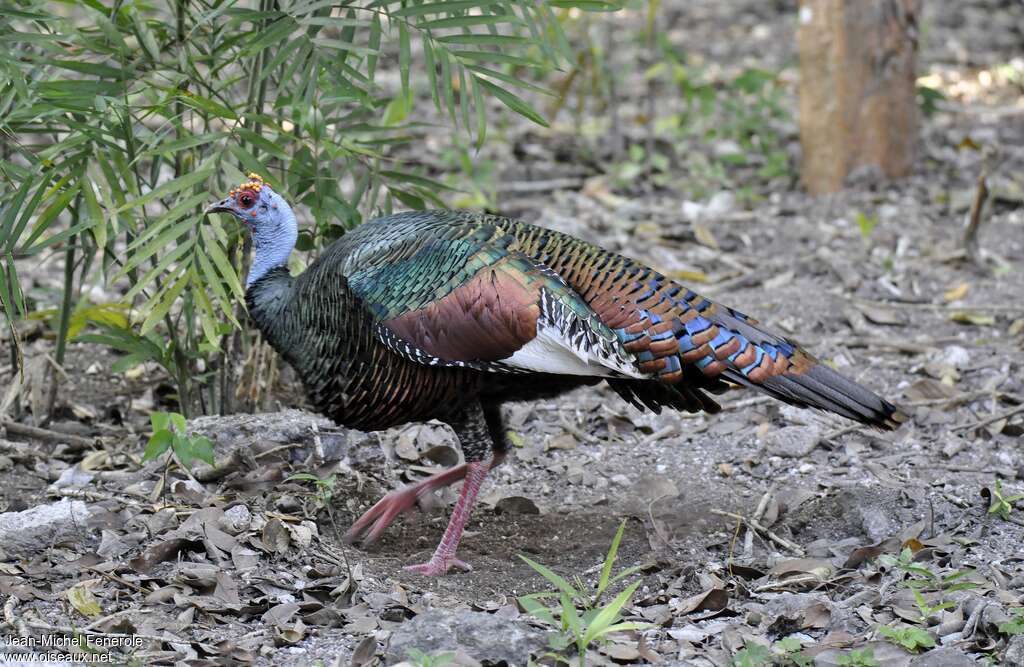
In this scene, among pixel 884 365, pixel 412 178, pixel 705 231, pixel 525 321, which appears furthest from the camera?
pixel 705 231

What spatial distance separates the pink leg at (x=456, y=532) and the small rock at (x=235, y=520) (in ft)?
1.90

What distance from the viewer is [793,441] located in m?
5.08

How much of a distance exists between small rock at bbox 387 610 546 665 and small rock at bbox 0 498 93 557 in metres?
1.36

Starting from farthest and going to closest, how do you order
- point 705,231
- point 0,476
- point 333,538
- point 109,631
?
point 705,231 < point 0,476 < point 333,538 < point 109,631

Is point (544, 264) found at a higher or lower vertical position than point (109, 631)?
higher

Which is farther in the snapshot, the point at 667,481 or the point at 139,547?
the point at 667,481

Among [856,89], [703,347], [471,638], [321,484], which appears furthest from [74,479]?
[856,89]

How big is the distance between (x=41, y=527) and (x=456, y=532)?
1.36 m

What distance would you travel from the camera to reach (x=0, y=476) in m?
4.70

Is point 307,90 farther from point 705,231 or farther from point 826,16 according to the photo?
point 826,16

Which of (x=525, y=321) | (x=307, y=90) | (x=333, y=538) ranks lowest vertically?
(x=333, y=538)

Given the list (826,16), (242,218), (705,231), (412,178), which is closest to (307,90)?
(242,218)

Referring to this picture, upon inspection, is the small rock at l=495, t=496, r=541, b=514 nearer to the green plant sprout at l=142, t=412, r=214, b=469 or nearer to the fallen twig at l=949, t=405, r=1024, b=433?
the green plant sprout at l=142, t=412, r=214, b=469

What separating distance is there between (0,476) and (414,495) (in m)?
1.60
